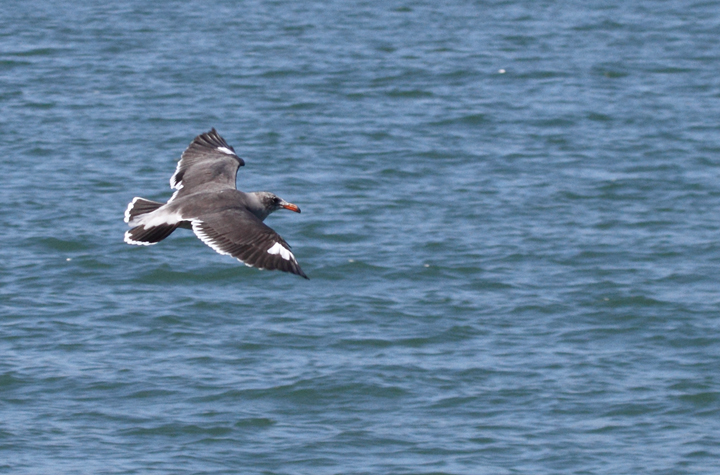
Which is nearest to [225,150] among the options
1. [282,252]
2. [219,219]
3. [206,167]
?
[206,167]

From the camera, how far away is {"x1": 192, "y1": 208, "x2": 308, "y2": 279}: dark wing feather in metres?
10.1

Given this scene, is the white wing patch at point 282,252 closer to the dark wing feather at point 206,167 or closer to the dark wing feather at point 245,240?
the dark wing feather at point 245,240

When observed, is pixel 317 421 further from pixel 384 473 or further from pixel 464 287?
pixel 464 287

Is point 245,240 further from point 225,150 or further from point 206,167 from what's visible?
point 225,150

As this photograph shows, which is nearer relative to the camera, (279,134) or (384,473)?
(384,473)

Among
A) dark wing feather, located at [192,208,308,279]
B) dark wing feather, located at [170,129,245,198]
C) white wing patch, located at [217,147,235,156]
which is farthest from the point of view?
white wing patch, located at [217,147,235,156]

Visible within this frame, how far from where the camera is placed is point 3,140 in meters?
22.2

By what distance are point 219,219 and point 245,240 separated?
0.42 metres

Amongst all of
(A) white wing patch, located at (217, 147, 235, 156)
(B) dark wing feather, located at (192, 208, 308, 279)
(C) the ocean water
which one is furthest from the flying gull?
(C) the ocean water

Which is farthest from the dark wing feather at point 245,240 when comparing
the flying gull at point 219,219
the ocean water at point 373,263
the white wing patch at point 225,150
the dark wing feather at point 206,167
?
the ocean water at point 373,263

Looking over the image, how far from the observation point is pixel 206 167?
41.1ft

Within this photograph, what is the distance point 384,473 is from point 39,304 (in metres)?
5.46

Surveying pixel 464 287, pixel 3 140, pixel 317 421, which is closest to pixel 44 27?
pixel 3 140

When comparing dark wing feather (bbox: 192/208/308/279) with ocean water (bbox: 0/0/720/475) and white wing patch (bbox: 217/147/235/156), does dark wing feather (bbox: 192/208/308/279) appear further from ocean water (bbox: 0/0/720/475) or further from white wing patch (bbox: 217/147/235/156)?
ocean water (bbox: 0/0/720/475)
